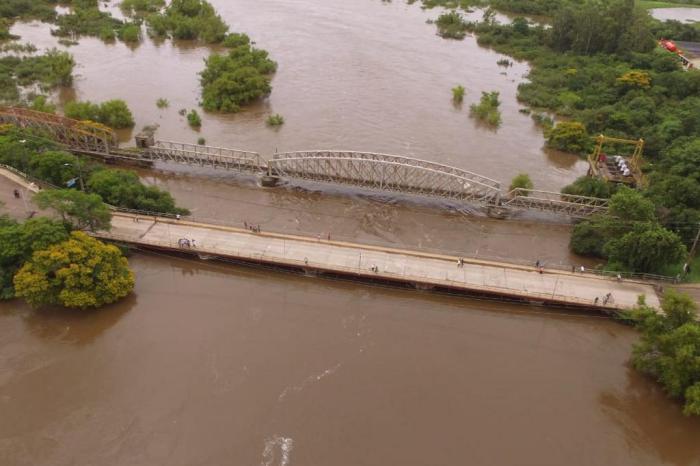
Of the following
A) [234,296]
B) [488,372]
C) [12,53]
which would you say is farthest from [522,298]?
[12,53]

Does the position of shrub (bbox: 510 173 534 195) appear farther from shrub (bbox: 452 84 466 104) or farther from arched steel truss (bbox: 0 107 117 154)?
arched steel truss (bbox: 0 107 117 154)

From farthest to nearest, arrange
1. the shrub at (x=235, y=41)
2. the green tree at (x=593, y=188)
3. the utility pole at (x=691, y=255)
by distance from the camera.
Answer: the shrub at (x=235, y=41), the green tree at (x=593, y=188), the utility pole at (x=691, y=255)

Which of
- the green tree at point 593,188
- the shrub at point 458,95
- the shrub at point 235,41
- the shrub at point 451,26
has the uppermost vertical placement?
the shrub at point 451,26

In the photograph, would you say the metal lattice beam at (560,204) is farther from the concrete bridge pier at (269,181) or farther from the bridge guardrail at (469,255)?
the concrete bridge pier at (269,181)

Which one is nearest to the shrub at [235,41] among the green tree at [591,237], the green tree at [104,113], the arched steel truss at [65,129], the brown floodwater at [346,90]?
the brown floodwater at [346,90]

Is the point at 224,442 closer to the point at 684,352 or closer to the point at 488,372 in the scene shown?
the point at 488,372

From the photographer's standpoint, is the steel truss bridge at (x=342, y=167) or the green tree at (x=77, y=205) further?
the steel truss bridge at (x=342, y=167)
